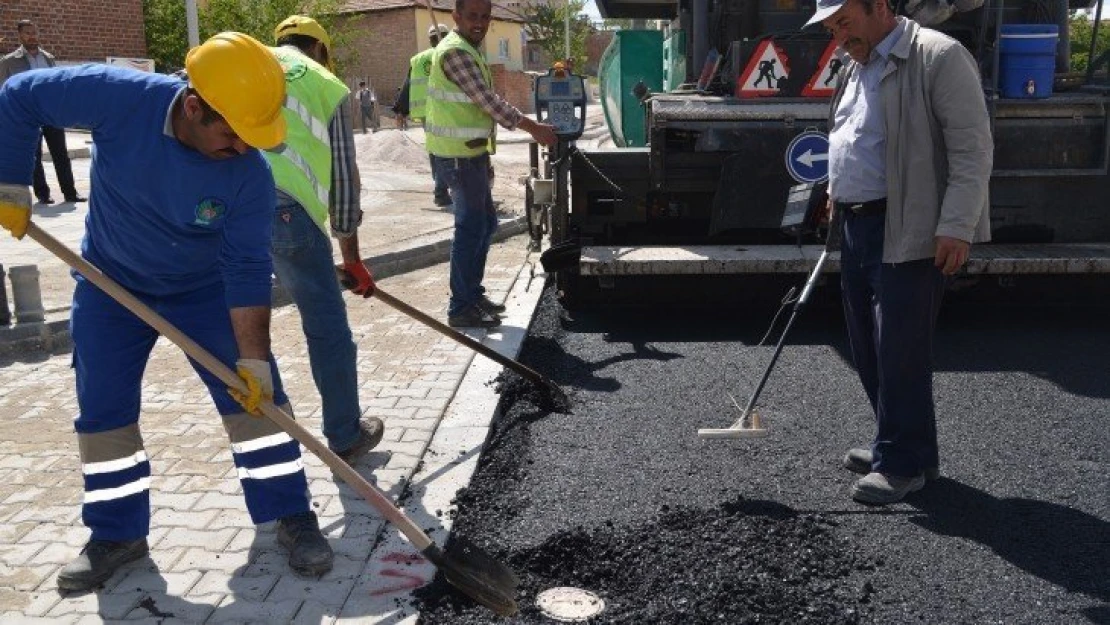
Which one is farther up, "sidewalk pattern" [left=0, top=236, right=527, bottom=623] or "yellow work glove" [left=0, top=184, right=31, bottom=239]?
"yellow work glove" [left=0, top=184, right=31, bottom=239]

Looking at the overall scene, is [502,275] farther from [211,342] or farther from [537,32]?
[537,32]

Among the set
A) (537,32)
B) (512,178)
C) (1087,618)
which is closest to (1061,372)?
(1087,618)

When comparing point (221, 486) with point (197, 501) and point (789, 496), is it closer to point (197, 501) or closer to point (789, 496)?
point (197, 501)

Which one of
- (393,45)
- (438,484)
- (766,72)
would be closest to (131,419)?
(438,484)

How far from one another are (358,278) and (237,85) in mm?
1647

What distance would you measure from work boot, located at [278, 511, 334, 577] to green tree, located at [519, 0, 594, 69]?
49101 millimetres

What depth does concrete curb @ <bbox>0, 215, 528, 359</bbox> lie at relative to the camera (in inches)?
223

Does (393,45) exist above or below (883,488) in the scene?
above

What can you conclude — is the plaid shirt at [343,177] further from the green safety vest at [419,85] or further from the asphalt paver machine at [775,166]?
the green safety vest at [419,85]

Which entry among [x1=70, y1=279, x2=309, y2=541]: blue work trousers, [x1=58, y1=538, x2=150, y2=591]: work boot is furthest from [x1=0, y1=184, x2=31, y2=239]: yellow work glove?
[x1=58, y1=538, x2=150, y2=591]: work boot

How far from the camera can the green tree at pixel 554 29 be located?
5222cm

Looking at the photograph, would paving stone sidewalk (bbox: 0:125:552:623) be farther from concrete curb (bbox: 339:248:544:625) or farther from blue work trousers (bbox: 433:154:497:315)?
blue work trousers (bbox: 433:154:497:315)

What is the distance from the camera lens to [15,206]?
2.98 metres

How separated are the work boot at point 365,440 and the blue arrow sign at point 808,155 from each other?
2.86 meters
